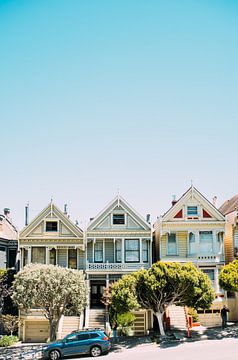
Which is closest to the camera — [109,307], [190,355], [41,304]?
[190,355]

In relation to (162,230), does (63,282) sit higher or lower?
lower

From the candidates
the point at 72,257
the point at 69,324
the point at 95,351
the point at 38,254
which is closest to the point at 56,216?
the point at 38,254

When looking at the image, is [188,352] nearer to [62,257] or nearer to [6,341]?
[6,341]

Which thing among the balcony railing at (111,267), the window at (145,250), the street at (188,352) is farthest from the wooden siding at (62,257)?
the street at (188,352)

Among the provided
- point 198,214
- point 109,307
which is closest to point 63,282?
point 109,307

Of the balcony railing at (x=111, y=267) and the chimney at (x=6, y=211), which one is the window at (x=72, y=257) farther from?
the chimney at (x=6, y=211)

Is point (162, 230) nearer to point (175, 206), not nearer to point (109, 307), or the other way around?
point (175, 206)

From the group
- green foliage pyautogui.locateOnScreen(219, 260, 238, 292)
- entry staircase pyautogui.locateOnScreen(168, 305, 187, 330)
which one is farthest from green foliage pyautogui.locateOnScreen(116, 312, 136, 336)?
green foliage pyautogui.locateOnScreen(219, 260, 238, 292)

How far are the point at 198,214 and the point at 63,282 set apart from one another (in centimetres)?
1502

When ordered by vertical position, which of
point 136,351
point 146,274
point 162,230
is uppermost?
point 162,230

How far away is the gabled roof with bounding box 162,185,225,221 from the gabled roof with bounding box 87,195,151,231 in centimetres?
203

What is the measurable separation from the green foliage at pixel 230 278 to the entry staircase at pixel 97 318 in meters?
10.8

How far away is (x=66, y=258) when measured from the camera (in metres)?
42.4

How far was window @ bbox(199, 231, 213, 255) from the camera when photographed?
42188 mm
